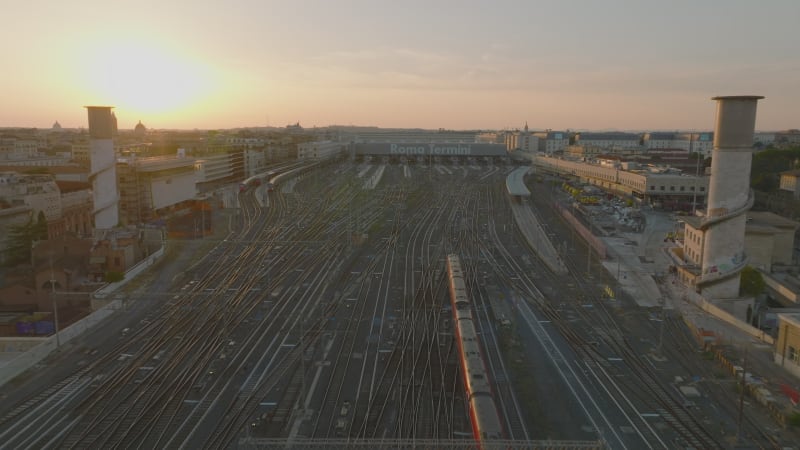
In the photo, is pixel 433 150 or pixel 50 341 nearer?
pixel 50 341

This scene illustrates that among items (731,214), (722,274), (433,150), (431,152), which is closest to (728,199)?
(731,214)

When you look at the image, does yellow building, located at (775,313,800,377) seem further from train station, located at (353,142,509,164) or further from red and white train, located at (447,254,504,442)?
train station, located at (353,142,509,164)

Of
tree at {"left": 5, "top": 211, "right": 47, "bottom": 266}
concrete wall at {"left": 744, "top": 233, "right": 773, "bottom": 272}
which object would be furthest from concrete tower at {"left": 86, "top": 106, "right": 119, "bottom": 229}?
concrete wall at {"left": 744, "top": 233, "right": 773, "bottom": 272}

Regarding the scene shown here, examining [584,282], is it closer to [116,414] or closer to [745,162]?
[745,162]

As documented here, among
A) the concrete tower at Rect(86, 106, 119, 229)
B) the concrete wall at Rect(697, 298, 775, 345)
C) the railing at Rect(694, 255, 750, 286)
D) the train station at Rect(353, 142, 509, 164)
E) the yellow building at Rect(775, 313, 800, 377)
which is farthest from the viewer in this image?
the train station at Rect(353, 142, 509, 164)

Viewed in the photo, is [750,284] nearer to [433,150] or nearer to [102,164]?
[102,164]
